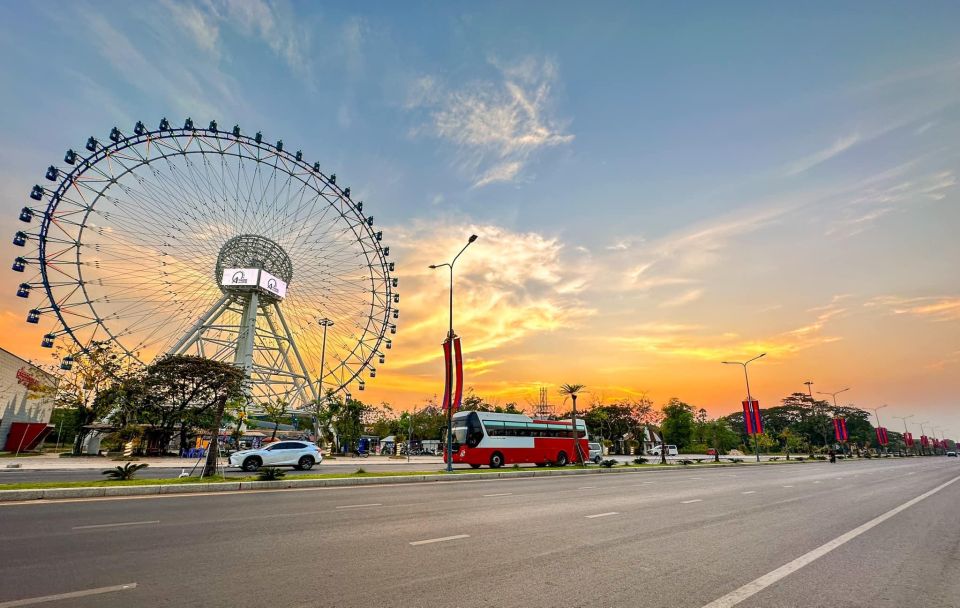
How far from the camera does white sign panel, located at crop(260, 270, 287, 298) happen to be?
4941 centimetres

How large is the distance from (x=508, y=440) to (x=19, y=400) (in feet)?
158

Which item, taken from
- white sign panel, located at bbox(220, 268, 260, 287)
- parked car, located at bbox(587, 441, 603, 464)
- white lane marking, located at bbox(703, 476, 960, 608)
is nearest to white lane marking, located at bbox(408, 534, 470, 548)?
white lane marking, located at bbox(703, 476, 960, 608)

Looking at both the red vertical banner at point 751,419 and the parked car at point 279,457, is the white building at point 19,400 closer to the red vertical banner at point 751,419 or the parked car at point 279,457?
the parked car at point 279,457

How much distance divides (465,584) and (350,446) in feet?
186

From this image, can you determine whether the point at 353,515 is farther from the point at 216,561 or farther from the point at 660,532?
the point at 660,532

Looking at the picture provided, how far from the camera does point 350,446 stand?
5800 centimetres

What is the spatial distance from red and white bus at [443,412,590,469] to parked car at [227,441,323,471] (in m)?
9.05

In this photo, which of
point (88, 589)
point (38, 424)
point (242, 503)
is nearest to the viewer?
point (88, 589)

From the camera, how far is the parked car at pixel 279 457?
24766mm

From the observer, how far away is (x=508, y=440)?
31156mm

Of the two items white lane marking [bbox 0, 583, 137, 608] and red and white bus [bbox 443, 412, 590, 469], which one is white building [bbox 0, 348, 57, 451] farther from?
white lane marking [bbox 0, 583, 137, 608]

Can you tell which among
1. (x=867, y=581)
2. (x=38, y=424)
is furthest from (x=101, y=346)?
(x=867, y=581)

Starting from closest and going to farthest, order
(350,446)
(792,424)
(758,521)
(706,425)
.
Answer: (758,521)
(350,446)
(706,425)
(792,424)

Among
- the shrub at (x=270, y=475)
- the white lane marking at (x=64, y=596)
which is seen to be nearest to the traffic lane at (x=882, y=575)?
the white lane marking at (x=64, y=596)
